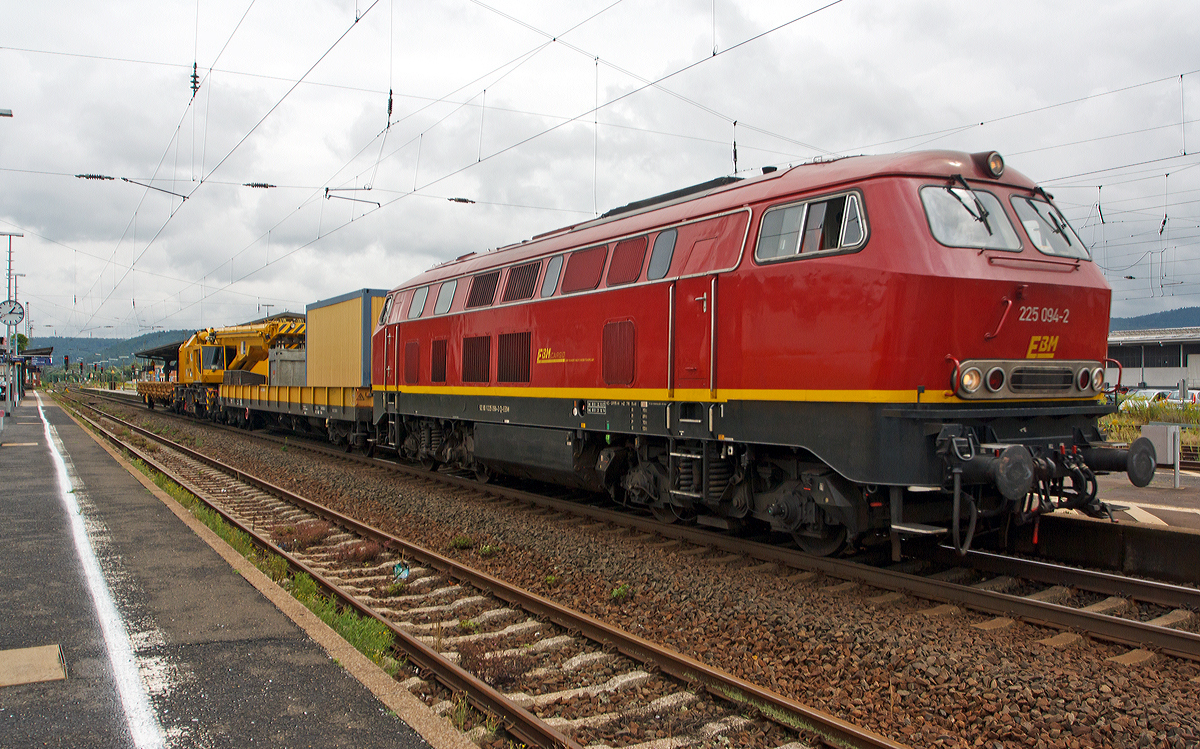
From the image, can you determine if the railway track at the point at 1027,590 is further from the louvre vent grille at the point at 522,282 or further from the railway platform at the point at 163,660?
the louvre vent grille at the point at 522,282

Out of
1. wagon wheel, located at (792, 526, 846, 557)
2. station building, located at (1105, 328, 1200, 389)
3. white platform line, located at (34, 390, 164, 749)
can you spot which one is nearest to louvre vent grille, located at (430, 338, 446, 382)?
white platform line, located at (34, 390, 164, 749)

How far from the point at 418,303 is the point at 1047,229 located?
1104 centimetres

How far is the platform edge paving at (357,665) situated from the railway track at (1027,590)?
405 cm

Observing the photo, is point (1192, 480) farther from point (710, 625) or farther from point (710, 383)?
point (710, 625)

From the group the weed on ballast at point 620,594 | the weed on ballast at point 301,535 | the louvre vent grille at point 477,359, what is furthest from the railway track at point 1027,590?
the louvre vent grille at point 477,359

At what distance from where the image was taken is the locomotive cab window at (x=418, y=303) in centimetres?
1500

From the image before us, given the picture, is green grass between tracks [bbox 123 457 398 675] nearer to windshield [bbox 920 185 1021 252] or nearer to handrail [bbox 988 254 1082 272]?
windshield [bbox 920 185 1021 252]

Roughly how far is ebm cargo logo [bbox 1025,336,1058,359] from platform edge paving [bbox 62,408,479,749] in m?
5.77

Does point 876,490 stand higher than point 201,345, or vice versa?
point 201,345

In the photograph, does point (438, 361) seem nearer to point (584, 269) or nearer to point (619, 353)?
point (584, 269)

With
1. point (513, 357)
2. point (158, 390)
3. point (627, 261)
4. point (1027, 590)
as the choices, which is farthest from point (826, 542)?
point (158, 390)

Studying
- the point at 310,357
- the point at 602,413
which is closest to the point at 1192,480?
the point at 602,413

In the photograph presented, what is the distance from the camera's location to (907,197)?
675 centimetres

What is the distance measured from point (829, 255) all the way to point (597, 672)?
4116mm
